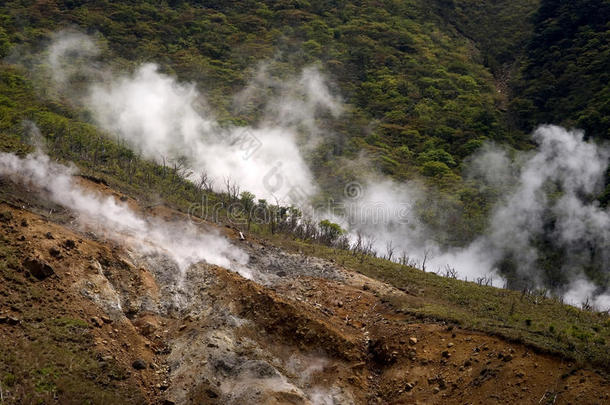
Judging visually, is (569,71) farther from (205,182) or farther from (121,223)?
(121,223)

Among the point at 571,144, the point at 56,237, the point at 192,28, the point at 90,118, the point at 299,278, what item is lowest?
the point at 56,237

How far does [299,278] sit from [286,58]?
58104 millimetres

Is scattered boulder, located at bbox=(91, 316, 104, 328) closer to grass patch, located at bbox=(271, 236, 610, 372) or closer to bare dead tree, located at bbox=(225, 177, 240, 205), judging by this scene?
grass patch, located at bbox=(271, 236, 610, 372)

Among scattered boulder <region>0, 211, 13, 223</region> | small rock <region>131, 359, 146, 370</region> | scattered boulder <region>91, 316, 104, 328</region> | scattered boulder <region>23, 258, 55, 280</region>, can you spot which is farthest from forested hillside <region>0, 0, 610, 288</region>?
small rock <region>131, 359, 146, 370</region>

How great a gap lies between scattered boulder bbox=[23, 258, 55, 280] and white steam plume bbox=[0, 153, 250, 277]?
416cm

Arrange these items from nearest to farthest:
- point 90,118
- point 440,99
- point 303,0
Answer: point 90,118, point 440,99, point 303,0

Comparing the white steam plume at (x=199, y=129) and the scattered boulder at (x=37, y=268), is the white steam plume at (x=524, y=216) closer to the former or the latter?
the white steam plume at (x=199, y=129)

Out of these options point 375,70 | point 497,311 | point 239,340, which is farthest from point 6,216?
point 375,70

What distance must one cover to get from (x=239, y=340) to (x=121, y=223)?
8239mm

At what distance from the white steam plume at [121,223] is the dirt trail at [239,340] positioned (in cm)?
81

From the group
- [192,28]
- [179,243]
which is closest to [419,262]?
[179,243]

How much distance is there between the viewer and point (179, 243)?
2247 cm

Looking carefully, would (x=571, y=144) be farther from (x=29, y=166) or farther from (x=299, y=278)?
(x=29, y=166)

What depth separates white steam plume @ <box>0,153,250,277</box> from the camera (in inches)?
819
